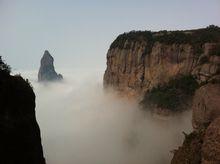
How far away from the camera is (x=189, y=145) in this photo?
8469 centimetres

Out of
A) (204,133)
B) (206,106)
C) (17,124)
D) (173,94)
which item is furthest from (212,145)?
(173,94)

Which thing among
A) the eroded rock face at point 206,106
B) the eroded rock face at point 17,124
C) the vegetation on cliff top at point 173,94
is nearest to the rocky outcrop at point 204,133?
the eroded rock face at point 206,106

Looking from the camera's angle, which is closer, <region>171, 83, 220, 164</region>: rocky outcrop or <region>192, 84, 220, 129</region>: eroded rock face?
<region>171, 83, 220, 164</region>: rocky outcrop

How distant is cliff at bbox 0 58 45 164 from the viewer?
68.6 metres

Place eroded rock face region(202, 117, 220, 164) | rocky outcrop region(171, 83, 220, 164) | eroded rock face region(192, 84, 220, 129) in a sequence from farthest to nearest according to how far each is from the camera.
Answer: eroded rock face region(192, 84, 220, 129)
rocky outcrop region(171, 83, 220, 164)
eroded rock face region(202, 117, 220, 164)

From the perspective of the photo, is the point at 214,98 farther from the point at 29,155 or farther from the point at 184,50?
the point at 184,50

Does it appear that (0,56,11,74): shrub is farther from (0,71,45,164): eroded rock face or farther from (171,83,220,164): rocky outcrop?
(171,83,220,164): rocky outcrop

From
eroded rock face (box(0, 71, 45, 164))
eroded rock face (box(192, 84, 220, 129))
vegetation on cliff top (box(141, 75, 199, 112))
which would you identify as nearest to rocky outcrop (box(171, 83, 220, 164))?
eroded rock face (box(192, 84, 220, 129))

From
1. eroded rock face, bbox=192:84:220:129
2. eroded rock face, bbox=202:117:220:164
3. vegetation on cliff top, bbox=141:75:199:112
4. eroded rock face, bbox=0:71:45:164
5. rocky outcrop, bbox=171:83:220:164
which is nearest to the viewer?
eroded rock face, bbox=0:71:45:164

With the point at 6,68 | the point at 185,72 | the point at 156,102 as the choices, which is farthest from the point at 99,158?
the point at 6,68

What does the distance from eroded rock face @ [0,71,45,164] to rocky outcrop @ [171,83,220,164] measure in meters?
19.1

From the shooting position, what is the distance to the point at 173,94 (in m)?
187

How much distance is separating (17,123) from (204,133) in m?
24.0

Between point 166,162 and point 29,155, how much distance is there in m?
73.5
